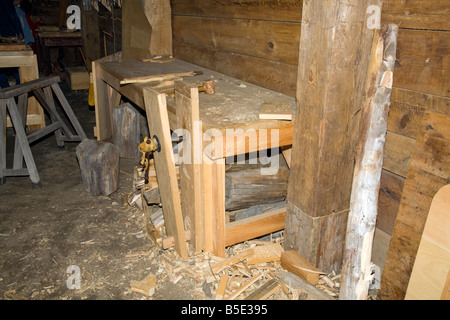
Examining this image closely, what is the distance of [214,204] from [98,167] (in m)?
1.79

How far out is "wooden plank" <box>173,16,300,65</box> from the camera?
10.2ft

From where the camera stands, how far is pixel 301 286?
8.54 feet

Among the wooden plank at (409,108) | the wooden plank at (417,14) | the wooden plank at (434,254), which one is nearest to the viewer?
the wooden plank at (434,254)

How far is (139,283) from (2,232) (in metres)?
1.58

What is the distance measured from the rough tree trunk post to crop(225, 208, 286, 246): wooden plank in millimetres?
824

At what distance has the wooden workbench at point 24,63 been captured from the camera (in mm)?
5582

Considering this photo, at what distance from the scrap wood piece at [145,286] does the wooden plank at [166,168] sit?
0.31m

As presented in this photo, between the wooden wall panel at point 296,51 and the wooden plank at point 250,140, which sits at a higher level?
the wooden wall panel at point 296,51

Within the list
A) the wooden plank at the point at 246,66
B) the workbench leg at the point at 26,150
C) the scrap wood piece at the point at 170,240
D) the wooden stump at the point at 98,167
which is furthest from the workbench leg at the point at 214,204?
the workbench leg at the point at 26,150

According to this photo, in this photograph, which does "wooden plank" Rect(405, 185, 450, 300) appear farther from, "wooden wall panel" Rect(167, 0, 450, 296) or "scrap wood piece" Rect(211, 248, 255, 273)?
"scrap wood piece" Rect(211, 248, 255, 273)

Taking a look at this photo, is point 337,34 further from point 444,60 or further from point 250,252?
point 250,252

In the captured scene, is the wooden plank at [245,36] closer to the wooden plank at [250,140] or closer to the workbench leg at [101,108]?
the wooden plank at [250,140]

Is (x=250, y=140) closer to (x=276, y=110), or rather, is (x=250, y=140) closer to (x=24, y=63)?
(x=276, y=110)
